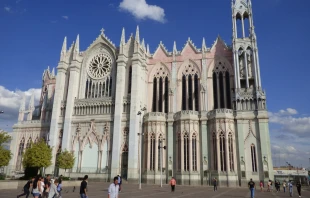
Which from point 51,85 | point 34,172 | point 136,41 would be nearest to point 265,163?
point 136,41

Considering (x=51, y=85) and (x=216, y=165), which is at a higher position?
(x=51, y=85)

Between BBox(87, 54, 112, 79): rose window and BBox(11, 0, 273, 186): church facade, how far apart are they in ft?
0.68

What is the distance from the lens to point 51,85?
60.2 metres

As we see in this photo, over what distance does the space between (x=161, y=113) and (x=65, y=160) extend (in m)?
17.5

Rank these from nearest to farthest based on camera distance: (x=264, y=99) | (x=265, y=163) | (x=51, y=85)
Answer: (x=265, y=163)
(x=264, y=99)
(x=51, y=85)

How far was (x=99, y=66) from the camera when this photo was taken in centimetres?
5328

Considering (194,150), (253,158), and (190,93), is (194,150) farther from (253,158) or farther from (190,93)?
(190,93)

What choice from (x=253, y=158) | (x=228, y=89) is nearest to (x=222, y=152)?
(x=253, y=158)

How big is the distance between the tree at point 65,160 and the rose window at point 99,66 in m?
16.1

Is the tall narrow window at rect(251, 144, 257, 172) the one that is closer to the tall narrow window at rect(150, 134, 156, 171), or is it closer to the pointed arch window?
the pointed arch window

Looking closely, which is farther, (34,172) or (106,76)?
(106,76)

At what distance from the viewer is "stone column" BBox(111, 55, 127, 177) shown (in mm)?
44006

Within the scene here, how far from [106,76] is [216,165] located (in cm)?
2630

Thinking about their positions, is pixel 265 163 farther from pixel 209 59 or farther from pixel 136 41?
pixel 136 41
